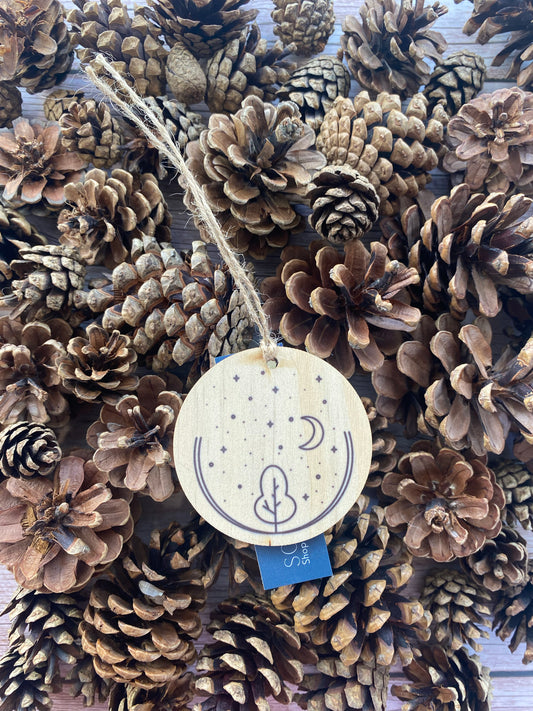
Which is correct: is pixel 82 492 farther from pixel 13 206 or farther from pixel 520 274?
pixel 520 274

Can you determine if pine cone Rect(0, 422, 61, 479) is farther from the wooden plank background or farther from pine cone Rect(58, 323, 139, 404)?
the wooden plank background

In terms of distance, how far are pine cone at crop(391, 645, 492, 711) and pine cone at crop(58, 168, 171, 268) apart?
2.30 feet

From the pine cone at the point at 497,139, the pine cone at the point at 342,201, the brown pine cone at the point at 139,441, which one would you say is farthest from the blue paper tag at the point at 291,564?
the pine cone at the point at 497,139

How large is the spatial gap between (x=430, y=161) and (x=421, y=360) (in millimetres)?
281

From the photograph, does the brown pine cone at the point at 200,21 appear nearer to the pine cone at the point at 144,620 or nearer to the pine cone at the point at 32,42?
the pine cone at the point at 32,42

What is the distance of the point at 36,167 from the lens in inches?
25.6

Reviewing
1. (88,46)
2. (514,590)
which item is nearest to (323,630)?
(514,590)

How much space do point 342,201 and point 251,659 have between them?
22.2 inches

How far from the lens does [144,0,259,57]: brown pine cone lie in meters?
0.65

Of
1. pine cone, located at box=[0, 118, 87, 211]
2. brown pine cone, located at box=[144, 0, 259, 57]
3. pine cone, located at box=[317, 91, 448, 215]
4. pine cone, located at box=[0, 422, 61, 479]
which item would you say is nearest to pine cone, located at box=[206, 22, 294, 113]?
brown pine cone, located at box=[144, 0, 259, 57]

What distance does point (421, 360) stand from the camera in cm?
57

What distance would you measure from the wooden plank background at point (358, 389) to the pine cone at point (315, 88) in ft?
0.29

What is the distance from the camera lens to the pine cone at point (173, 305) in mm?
543

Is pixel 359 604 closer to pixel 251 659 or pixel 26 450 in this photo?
pixel 251 659
